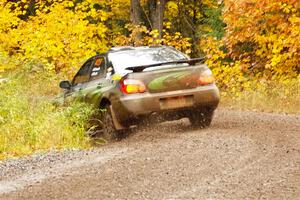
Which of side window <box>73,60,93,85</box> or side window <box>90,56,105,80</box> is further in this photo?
side window <box>73,60,93,85</box>

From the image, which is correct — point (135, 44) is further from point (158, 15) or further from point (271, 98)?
point (271, 98)

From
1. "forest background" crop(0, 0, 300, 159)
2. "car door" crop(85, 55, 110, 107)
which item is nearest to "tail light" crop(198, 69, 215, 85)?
"car door" crop(85, 55, 110, 107)

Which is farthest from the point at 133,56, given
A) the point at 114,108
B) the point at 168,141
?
the point at 168,141

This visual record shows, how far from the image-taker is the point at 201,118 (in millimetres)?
10719

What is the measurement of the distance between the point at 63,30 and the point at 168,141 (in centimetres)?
1365

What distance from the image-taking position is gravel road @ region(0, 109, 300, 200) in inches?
239

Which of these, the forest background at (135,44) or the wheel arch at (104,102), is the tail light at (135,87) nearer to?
the wheel arch at (104,102)

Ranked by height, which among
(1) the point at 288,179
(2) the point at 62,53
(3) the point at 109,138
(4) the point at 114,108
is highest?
(1) the point at 288,179

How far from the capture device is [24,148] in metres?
9.59

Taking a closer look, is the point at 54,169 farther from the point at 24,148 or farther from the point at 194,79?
the point at 194,79

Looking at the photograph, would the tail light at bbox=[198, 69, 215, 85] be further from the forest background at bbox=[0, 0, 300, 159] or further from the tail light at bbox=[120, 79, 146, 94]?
Result: the forest background at bbox=[0, 0, 300, 159]

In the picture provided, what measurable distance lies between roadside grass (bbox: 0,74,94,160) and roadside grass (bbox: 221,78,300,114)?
18.3 ft

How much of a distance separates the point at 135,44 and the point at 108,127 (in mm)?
13008

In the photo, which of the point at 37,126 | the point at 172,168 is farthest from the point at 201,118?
the point at 172,168
